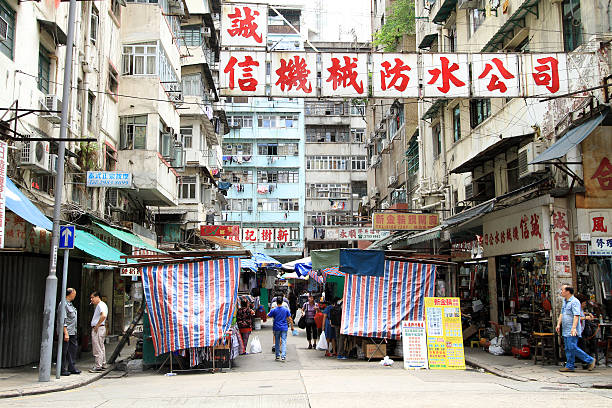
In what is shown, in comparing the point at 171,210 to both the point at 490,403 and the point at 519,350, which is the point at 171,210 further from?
Answer: the point at 490,403

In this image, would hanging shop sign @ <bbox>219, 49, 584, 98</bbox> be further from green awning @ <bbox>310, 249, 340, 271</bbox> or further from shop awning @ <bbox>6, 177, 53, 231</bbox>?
shop awning @ <bbox>6, 177, 53, 231</bbox>

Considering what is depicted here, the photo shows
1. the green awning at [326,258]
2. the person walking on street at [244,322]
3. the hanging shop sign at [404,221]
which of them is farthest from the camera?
the hanging shop sign at [404,221]

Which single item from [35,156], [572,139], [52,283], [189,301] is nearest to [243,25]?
[35,156]

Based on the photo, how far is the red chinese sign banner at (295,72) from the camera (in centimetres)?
1330

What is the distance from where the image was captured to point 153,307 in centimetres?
1370

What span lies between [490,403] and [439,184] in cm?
1686

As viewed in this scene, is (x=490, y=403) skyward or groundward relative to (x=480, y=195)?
groundward

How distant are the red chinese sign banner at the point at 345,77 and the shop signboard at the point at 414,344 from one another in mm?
5318

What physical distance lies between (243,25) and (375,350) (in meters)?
8.28

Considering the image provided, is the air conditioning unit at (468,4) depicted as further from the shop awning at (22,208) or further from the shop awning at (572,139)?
the shop awning at (22,208)

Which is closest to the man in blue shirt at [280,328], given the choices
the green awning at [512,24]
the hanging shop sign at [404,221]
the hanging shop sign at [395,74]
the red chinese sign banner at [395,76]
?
the hanging shop sign at [395,74]

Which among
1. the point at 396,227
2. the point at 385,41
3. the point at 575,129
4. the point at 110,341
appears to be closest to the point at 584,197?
the point at 575,129

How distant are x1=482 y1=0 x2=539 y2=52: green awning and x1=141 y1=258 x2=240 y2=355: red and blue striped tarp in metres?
10.2

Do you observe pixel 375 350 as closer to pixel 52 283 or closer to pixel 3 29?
pixel 52 283
